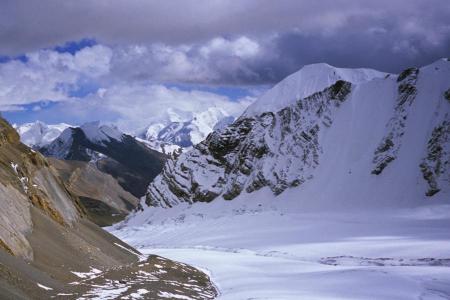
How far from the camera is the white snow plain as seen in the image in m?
30.1

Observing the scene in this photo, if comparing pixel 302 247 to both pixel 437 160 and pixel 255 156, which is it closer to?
pixel 437 160

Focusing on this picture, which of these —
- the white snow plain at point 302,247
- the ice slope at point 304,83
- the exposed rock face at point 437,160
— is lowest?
the white snow plain at point 302,247

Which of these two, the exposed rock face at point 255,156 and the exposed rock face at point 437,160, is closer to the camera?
the exposed rock face at point 437,160

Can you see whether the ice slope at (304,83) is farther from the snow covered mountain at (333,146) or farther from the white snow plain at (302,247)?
the white snow plain at (302,247)

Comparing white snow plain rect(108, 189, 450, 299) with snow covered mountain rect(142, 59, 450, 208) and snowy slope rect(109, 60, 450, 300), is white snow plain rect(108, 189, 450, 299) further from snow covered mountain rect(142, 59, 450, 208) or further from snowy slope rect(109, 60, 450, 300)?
snow covered mountain rect(142, 59, 450, 208)

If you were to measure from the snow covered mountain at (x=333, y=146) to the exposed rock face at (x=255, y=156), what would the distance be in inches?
9.3

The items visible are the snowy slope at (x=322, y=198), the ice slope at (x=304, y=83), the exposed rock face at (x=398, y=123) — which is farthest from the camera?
the ice slope at (x=304, y=83)

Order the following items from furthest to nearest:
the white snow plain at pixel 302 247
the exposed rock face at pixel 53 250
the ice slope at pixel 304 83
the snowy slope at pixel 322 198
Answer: the ice slope at pixel 304 83
the snowy slope at pixel 322 198
the white snow plain at pixel 302 247
the exposed rock face at pixel 53 250

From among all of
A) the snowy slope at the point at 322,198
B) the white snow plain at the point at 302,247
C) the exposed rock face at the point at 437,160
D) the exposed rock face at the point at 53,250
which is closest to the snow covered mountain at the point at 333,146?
the exposed rock face at the point at 437,160

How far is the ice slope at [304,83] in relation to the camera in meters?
126

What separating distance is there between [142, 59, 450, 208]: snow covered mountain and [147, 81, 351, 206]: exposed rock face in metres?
0.24

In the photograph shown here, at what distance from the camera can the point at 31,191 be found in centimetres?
3503

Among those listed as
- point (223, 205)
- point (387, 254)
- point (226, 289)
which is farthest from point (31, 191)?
point (223, 205)

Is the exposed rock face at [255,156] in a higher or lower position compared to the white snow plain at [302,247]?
higher
